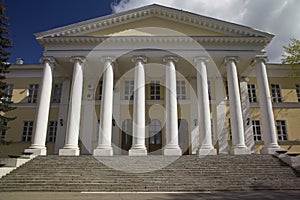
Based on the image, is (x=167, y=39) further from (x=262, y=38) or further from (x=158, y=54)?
(x=262, y=38)

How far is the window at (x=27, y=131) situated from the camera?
890 inches

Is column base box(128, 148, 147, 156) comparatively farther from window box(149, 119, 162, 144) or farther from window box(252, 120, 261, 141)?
window box(252, 120, 261, 141)

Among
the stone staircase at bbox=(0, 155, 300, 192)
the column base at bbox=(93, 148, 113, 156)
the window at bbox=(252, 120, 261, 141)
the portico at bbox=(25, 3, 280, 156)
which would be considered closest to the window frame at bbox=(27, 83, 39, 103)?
the portico at bbox=(25, 3, 280, 156)

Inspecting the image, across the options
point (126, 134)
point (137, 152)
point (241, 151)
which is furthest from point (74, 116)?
point (241, 151)

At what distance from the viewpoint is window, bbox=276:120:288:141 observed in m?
22.3

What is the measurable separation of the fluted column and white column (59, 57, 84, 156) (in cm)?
396

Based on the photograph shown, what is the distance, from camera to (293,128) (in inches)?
888

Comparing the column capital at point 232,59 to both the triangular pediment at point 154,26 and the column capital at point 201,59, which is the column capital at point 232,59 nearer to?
the column capital at point 201,59

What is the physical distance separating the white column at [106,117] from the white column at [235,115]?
854cm

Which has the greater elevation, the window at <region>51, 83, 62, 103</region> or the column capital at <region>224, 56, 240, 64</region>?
the column capital at <region>224, 56, 240, 64</region>

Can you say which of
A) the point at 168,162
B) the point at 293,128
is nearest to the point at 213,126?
the point at 293,128

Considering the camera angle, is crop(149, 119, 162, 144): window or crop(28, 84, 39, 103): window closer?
crop(149, 119, 162, 144): window

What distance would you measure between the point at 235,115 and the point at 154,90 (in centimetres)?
803

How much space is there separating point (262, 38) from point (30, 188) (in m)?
18.1
